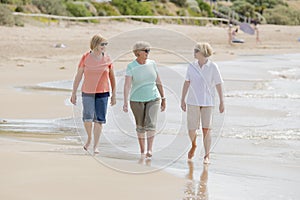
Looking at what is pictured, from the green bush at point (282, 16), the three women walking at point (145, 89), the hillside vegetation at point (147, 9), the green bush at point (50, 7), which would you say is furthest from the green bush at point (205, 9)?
the three women walking at point (145, 89)

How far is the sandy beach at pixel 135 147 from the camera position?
6.12m

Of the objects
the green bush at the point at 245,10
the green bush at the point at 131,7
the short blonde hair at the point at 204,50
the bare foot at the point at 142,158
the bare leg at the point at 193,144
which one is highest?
the short blonde hair at the point at 204,50

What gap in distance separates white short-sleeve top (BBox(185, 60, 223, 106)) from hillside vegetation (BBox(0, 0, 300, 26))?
908 inches

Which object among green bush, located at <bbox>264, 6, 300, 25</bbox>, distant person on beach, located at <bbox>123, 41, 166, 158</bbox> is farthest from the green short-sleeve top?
green bush, located at <bbox>264, 6, 300, 25</bbox>

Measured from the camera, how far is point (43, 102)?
12.3 metres

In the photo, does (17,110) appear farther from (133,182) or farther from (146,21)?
(146,21)

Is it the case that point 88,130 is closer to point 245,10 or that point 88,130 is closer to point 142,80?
point 142,80

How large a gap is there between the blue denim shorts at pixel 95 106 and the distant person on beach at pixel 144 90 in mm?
300

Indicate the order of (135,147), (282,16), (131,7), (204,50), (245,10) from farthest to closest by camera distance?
(245,10) < (282,16) < (131,7) < (135,147) < (204,50)

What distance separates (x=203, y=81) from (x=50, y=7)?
107 ft

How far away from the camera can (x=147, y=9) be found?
50.3m

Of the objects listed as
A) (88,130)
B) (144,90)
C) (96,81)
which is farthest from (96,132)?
(144,90)

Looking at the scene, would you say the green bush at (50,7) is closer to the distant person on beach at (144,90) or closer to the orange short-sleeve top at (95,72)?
the orange short-sleeve top at (95,72)

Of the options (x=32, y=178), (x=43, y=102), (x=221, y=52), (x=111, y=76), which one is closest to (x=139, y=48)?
(x=111, y=76)
